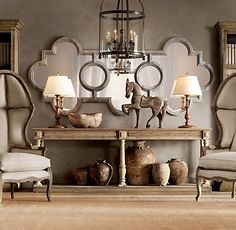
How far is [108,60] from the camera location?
7598 millimetres

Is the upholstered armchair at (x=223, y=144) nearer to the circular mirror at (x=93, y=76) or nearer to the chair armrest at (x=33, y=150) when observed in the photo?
the chair armrest at (x=33, y=150)

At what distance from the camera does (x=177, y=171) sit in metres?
7.18

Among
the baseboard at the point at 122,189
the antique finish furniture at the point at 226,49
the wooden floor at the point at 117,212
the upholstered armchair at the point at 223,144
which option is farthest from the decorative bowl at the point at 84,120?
the antique finish furniture at the point at 226,49

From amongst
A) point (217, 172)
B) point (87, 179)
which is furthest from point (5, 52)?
point (217, 172)

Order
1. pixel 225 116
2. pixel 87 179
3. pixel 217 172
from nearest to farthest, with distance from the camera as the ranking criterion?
pixel 217 172 → pixel 225 116 → pixel 87 179

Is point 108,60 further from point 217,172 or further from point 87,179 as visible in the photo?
point 217,172

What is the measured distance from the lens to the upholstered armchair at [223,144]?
565 centimetres

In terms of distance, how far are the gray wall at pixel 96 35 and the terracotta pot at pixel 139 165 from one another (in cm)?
38

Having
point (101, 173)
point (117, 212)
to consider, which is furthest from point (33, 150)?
point (117, 212)

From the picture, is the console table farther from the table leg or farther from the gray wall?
the gray wall

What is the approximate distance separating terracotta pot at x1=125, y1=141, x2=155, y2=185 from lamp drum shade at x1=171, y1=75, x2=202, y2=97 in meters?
0.79

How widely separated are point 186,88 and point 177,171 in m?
0.98

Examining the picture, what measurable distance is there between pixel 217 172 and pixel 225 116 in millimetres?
933

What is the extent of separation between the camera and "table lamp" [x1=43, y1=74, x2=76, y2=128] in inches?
277
